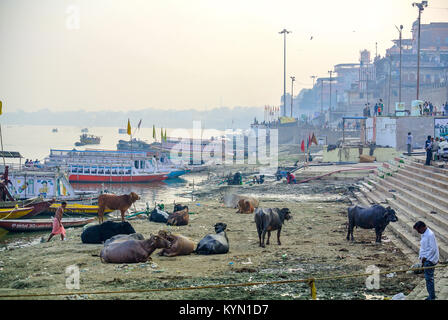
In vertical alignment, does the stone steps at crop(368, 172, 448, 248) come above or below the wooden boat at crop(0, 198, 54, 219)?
above

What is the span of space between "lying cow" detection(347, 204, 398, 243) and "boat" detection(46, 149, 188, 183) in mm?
37621

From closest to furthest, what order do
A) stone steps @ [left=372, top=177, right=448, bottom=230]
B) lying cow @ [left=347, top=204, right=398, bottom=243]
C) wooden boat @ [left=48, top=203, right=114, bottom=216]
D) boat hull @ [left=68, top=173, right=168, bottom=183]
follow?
stone steps @ [left=372, top=177, right=448, bottom=230] → lying cow @ [left=347, top=204, right=398, bottom=243] → wooden boat @ [left=48, top=203, right=114, bottom=216] → boat hull @ [left=68, top=173, right=168, bottom=183]

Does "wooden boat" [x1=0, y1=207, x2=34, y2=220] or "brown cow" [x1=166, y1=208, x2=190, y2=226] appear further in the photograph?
"wooden boat" [x1=0, y1=207, x2=34, y2=220]

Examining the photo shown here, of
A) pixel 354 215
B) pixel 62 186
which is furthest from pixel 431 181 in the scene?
pixel 62 186

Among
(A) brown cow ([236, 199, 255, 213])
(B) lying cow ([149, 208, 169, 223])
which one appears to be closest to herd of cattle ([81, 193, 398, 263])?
(B) lying cow ([149, 208, 169, 223])

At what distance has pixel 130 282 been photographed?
10523mm

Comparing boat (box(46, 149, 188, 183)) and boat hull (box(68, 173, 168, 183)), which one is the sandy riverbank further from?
boat (box(46, 149, 188, 183))

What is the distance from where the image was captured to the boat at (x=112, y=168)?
169ft

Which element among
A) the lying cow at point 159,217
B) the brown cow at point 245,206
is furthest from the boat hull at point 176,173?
the lying cow at point 159,217

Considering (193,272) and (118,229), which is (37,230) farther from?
(193,272)

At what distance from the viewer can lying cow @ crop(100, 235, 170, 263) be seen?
12.6m

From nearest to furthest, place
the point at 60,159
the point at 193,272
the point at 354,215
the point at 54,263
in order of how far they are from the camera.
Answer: the point at 193,272
the point at 54,263
the point at 354,215
the point at 60,159

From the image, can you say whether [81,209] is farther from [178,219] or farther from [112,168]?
[112,168]
